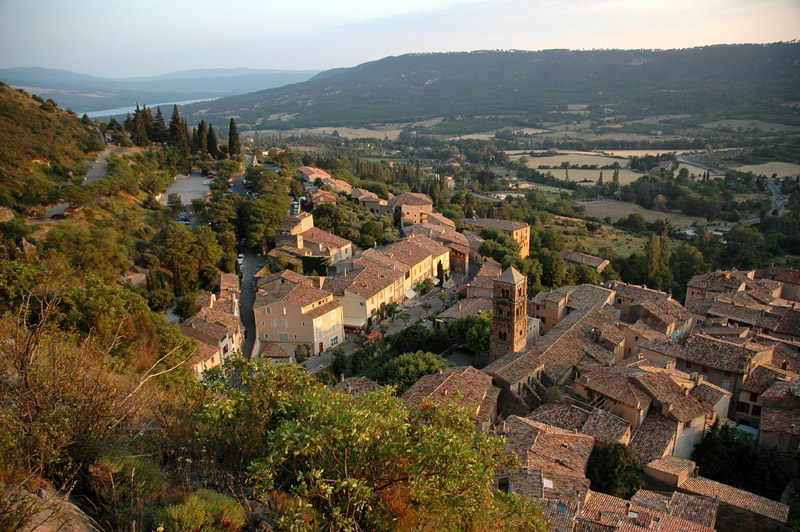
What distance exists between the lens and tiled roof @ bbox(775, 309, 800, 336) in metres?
30.3

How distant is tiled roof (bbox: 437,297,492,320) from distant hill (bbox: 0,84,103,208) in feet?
92.4

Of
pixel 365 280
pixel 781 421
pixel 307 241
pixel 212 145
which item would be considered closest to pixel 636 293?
pixel 781 421

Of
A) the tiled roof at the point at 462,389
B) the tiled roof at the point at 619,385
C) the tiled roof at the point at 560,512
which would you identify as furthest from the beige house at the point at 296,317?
the tiled roof at the point at 560,512

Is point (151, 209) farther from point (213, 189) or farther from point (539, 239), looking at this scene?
point (539, 239)

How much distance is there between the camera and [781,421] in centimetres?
1992

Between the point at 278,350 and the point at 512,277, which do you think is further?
the point at 278,350

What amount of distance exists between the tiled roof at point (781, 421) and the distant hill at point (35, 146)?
42.2 meters

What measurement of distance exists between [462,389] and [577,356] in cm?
832

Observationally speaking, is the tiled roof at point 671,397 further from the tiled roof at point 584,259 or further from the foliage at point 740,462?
the tiled roof at point 584,259

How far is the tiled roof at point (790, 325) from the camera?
3030 centimetres

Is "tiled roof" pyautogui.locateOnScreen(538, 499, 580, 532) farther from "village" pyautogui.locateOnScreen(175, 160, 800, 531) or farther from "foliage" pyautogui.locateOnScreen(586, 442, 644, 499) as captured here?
"foliage" pyautogui.locateOnScreen(586, 442, 644, 499)

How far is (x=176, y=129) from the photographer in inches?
2426

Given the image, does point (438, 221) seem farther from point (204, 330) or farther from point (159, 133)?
point (159, 133)

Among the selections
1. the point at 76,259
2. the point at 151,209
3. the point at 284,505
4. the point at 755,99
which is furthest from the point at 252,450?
the point at 755,99
